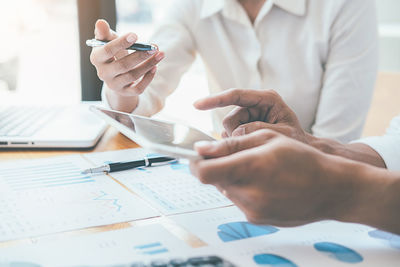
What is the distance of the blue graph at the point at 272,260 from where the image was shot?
39 centimetres

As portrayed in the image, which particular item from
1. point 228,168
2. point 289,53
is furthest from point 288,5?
point 228,168

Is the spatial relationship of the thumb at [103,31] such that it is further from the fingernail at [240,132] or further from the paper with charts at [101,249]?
the paper with charts at [101,249]

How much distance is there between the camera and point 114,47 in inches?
28.9

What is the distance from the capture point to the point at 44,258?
0.39m

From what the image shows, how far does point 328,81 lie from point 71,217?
76 centimetres

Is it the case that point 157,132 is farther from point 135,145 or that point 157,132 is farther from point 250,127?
point 135,145

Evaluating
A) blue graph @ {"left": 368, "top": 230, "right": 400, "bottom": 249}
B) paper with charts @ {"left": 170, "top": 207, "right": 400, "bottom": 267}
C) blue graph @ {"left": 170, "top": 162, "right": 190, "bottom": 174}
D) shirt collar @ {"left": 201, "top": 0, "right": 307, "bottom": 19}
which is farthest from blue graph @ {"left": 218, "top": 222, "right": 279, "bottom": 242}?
shirt collar @ {"left": 201, "top": 0, "right": 307, "bottom": 19}

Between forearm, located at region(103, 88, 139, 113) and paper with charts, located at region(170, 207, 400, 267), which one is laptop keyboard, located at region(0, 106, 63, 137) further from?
paper with charts, located at region(170, 207, 400, 267)

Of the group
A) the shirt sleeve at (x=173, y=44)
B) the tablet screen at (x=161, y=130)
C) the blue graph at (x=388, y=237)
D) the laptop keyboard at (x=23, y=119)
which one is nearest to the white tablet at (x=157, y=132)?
the tablet screen at (x=161, y=130)

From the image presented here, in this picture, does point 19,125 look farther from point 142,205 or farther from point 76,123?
point 142,205

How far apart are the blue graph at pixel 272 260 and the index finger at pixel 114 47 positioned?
44cm

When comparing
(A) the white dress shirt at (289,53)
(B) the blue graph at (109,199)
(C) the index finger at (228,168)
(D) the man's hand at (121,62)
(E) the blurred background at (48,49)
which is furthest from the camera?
(E) the blurred background at (48,49)

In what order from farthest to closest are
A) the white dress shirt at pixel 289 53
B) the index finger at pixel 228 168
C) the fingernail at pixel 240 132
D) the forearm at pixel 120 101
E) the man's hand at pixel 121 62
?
the white dress shirt at pixel 289 53, the forearm at pixel 120 101, the man's hand at pixel 121 62, the fingernail at pixel 240 132, the index finger at pixel 228 168

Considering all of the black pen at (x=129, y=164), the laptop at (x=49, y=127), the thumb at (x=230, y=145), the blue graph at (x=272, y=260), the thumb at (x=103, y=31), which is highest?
the thumb at (x=103, y=31)
